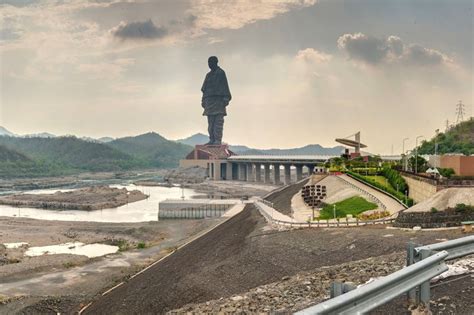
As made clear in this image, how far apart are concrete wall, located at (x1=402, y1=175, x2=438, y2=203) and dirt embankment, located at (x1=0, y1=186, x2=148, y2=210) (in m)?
69.0

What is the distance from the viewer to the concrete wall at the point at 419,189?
142 feet

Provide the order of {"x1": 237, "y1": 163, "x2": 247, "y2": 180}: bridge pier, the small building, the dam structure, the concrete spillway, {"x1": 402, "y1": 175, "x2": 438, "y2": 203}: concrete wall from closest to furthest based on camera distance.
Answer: {"x1": 402, "y1": 175, "x2": 438, "y2": 203}: concrete wall
the concrete spillway
the dam structure
the small building
{"x1": 237, "y1": 163, "x2": 247, "y2": 180}: bridge pier

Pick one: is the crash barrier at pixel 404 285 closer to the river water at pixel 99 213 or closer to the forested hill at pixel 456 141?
the river water at pixel 99 213

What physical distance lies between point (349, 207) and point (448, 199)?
657 inches

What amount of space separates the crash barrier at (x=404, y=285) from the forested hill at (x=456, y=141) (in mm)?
103213

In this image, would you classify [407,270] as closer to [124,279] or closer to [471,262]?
[471,262]

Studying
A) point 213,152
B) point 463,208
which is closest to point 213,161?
point 213,152

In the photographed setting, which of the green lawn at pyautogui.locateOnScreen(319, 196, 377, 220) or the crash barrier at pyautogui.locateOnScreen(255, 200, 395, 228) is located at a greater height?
the green lawn at pyautogui.locateOnScreen(319, 196, 377, 220)

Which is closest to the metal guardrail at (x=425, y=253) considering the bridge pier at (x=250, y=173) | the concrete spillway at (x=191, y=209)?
the concrete spillway at (x=191, y=209)

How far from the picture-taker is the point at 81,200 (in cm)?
11450

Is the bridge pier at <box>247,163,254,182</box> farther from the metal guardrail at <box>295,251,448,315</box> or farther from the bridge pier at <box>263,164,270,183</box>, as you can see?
the metal guardrail at <box>295,251,448,315</box>

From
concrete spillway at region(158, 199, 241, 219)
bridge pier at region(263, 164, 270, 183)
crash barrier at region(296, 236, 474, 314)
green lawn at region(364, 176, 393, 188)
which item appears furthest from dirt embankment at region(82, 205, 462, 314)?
bridge pier at region(263, 164, 270, 183)

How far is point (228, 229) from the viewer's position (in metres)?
56.8

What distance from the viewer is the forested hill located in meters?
113
